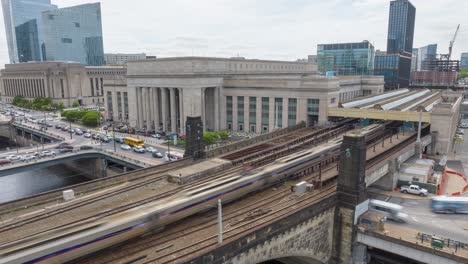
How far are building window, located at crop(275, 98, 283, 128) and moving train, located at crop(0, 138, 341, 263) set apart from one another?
58.0 metres

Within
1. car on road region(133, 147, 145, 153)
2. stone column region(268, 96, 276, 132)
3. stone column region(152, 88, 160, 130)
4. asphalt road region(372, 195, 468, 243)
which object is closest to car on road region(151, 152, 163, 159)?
car on road region(133, 147, 145, 153)

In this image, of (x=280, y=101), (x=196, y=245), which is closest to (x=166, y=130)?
(x=280, y=101)

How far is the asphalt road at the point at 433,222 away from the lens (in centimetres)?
3722

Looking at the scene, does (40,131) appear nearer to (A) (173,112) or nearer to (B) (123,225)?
(A) (173,112)

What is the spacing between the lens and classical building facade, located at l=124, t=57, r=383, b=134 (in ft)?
292

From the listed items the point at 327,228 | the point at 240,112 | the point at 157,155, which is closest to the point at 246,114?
the point at 240,112

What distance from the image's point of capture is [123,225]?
25188 mm

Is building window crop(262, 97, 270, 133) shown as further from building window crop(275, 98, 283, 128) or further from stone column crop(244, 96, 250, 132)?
stone column crop(244, 96, 250, 132)

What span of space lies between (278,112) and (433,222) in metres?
59.9

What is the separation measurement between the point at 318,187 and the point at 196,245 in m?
19.4

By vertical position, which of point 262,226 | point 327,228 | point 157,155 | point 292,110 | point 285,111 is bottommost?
point 157,155

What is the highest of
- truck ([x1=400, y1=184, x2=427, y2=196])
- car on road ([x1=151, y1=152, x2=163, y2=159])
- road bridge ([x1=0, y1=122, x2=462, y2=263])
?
road bridge ([x1=0, y1=122, x2=462, y2=263])

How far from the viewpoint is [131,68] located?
4562 inches

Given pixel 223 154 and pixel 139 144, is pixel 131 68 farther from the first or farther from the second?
pixel 223 154
